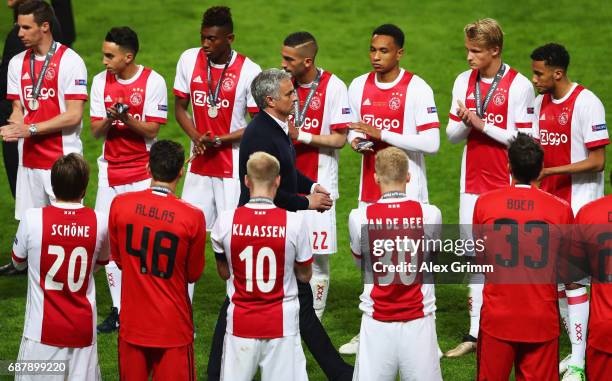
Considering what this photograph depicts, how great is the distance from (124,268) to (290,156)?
1.41m

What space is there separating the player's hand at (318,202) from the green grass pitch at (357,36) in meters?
4.00

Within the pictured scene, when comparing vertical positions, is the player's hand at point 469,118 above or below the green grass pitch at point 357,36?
below

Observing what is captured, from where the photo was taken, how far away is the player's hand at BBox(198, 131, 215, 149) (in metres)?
8.70

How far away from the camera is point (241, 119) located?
8930mm

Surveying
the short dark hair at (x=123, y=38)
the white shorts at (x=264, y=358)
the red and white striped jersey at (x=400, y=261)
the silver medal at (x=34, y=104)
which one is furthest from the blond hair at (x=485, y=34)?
the silver medal at (x=34, y=104)

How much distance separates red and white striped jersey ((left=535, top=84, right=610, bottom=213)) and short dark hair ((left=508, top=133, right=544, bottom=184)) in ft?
6.07

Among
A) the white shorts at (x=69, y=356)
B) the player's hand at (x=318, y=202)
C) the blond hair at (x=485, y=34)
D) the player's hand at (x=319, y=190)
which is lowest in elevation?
the white shorts at (x=69, y=356)

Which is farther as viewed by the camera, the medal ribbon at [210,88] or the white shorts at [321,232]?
the medal ribbon at [210,88]

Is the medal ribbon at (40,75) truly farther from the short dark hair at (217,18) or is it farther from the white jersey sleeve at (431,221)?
the white jersey sleeve at (431,221)

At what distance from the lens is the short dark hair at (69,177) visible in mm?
6598

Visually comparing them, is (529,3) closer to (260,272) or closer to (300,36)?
(300,36)

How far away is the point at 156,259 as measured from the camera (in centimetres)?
645

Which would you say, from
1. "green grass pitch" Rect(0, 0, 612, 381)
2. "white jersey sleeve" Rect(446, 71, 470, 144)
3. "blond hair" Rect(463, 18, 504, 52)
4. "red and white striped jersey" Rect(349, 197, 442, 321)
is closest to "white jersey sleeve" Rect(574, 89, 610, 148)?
"blond hair" Rect(463, 18, 504, 52)

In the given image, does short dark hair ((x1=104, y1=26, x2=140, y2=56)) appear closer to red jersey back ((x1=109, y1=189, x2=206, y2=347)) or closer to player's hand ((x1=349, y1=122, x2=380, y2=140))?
player's hand ((x1=349, y1=122, x2=380, y2=140))
